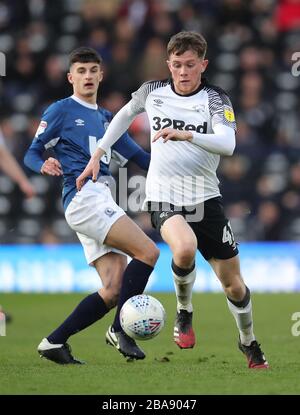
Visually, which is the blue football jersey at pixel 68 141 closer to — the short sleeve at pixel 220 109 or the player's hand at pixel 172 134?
the short sleeve at pixel 220 109

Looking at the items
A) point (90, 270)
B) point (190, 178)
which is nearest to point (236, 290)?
point (190, 178)

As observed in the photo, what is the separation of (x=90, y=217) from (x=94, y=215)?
35 millimetres

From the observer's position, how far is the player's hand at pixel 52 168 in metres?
7.58

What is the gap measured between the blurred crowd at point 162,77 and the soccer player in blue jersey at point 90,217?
7.98m

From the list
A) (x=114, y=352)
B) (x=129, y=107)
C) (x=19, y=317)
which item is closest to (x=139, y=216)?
(x=19, y=317)

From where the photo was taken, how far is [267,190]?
16344mm

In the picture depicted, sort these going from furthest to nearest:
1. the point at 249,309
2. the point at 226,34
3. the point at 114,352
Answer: the point at 226,34 < the point at 114,352 < the point at 249,309

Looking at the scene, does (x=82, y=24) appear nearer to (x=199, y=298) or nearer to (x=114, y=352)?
(x=199, y=298)

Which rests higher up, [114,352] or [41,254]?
[114,352]

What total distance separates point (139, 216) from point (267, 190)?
6.89ft

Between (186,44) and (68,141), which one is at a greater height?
(186,44)

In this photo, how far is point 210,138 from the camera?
6996 mm

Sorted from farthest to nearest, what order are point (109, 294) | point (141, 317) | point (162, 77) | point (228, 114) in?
point (162, 77), point (109, 294), point (228, 114), point (141, 317)

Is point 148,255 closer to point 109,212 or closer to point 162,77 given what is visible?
point 109,212
